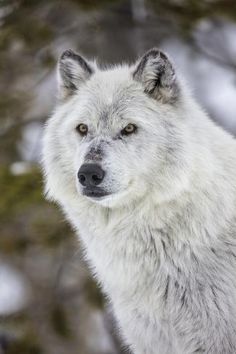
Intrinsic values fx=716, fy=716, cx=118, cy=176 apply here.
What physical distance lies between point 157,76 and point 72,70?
29.9 inches

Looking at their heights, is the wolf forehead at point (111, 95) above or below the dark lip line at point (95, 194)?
above

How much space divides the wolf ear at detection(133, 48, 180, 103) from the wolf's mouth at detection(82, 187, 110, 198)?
2.83 ft

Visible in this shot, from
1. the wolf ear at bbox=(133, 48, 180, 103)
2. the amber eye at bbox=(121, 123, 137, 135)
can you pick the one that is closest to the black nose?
the amber eye at bbox=(121, 123, 137, 135)

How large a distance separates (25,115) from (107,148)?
6548mm

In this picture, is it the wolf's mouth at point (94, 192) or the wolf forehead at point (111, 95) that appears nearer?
the wolf's mouth at point (94, 192)

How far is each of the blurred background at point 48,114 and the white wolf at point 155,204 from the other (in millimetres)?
4905

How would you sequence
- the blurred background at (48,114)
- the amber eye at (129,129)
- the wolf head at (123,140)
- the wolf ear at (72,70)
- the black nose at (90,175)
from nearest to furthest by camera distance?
the black nose at (90,175) < the wolf head at (123,140) < the amber eye at (129,129) < the wolf ear at (72,70) < the blurred background at (48,114)

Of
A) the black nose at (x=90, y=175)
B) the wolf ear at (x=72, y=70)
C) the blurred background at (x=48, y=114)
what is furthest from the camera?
the blurred background at (x=48, y=114)

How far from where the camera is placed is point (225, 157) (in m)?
5.24

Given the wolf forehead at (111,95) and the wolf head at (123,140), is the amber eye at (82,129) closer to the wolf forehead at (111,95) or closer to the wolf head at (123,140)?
the wolf head at (123,140)

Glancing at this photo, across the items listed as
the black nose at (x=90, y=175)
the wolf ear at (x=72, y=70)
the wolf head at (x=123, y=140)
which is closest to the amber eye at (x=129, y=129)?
the wolf head at (x=123, y=140)

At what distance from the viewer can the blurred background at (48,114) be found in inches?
413

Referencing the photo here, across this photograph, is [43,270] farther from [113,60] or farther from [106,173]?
[106,173]

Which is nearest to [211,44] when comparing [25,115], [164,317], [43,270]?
[25,115]
